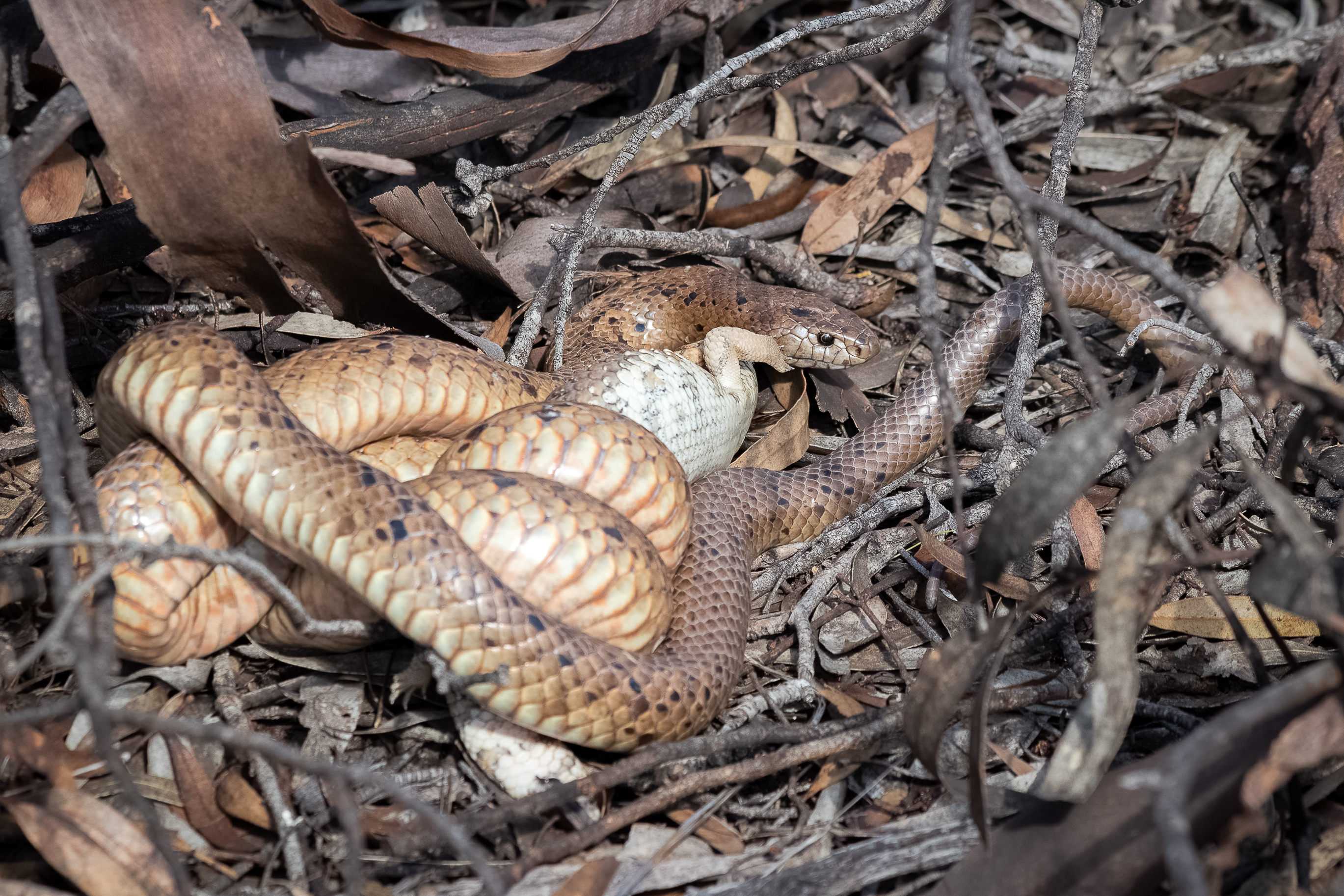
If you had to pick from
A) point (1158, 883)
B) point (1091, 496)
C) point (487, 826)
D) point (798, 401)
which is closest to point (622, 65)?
point (798, 401)

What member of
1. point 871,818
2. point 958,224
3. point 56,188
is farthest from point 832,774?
point 56,188

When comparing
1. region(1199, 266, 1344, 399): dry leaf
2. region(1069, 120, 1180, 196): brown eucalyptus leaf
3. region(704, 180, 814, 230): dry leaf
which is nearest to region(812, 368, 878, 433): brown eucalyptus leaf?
region(704, 180, 814, 230): dry leaf

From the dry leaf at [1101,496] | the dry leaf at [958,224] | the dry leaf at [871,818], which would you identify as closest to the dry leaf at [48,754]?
the dry leaf at [871,818]

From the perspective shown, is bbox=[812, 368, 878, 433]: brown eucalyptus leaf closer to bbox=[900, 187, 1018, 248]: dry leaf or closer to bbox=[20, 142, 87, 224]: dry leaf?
bbox=[900, 187, 1018, 248]: dry leaf

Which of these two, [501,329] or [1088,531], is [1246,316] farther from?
[501,329]

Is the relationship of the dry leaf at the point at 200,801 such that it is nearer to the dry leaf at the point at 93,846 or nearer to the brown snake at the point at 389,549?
the dry leaf at the point at 93,846

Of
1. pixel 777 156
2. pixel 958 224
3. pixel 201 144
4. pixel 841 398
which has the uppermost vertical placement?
pixel 201 144
